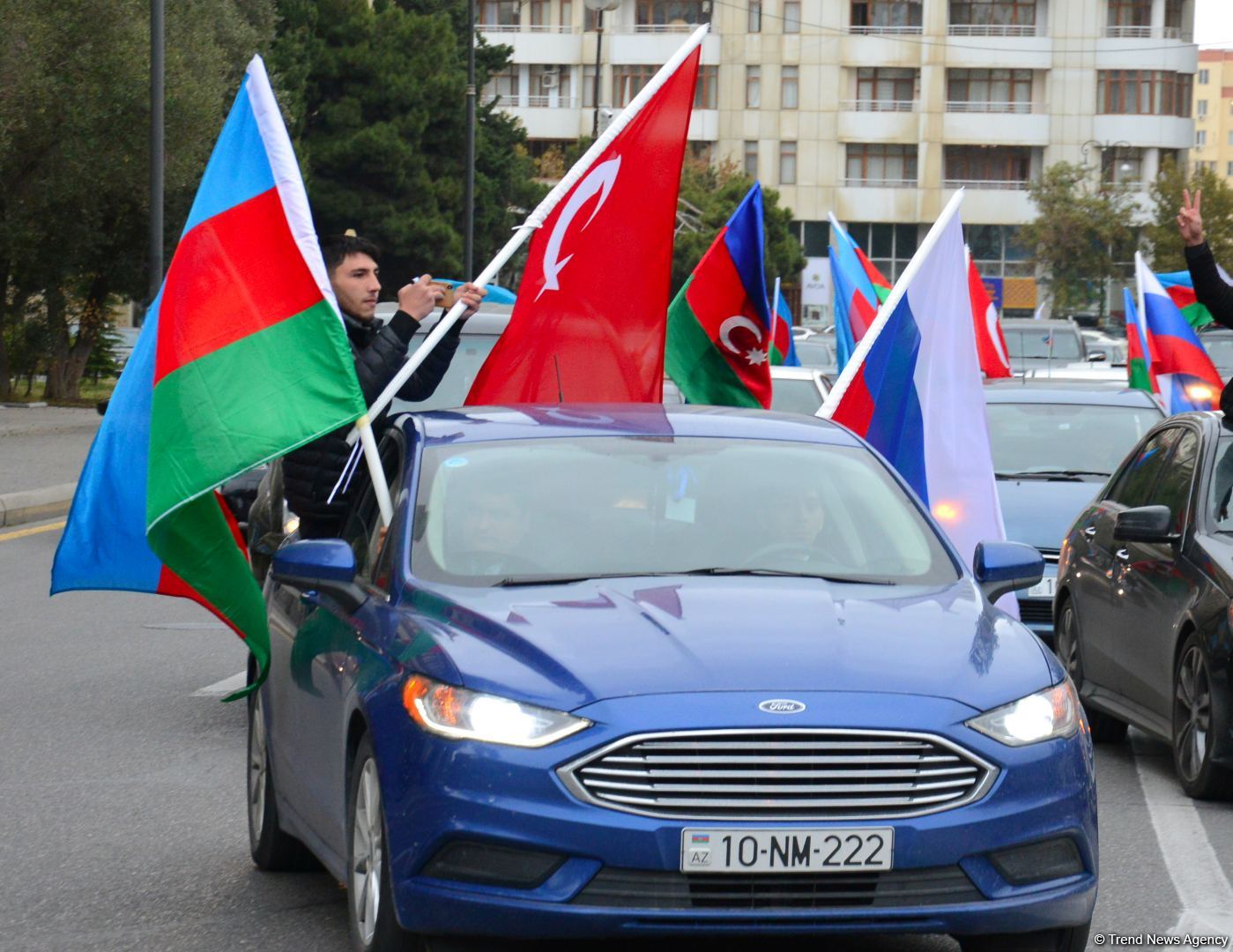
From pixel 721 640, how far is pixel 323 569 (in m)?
1.26

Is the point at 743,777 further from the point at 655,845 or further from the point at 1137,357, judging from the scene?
the point at 1137,357

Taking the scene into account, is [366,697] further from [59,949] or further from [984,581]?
[984,581]

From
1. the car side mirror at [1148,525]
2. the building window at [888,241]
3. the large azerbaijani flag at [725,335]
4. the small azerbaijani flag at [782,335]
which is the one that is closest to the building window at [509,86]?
the building window at [888,241]

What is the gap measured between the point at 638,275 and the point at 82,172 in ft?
92.6

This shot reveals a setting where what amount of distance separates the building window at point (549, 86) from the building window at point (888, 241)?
13.5 metres

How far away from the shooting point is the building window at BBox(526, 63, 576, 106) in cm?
9606

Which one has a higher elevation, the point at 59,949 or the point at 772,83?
the point at 772,83

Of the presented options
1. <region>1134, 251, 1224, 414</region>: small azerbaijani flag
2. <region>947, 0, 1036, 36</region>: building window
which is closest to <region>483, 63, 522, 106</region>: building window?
<region>947, 0, 1036, 36</region>: building window

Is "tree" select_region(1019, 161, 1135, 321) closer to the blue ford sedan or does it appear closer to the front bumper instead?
the blue ford sedan

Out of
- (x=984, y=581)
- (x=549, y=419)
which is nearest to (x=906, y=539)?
(x=984, y=581)

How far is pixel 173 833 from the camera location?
7.39m

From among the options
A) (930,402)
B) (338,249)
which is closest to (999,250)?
(930,402)

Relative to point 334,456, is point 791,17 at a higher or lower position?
higher

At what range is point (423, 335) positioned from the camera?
12.7 meters
